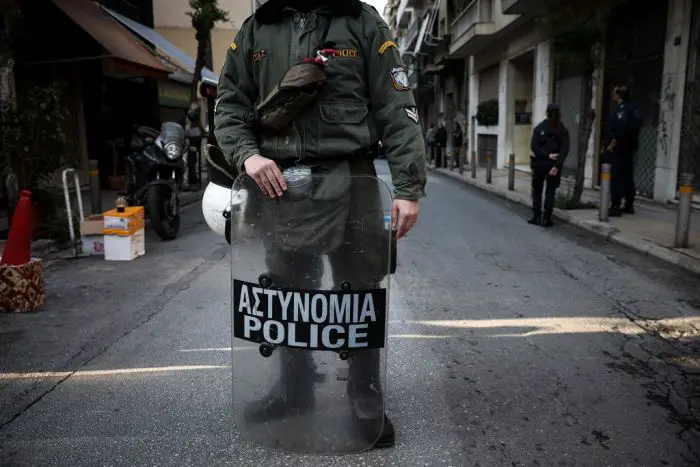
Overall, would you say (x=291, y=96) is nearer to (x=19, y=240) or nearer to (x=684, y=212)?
(x=19, y=240)

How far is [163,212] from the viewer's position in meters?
7.68

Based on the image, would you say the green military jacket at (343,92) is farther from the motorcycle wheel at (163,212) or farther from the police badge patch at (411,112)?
the motorcycle wheel at (163,212)

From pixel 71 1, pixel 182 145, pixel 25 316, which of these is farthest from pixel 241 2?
pixel 25 316

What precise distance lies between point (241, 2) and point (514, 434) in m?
29.3

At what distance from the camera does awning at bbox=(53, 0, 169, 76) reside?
10555mm

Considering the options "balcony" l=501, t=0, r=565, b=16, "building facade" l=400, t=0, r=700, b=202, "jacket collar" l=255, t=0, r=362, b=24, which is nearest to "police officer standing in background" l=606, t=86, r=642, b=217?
"building facade" l=400, t=0, r=700, b=202

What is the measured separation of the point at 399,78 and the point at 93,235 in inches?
214

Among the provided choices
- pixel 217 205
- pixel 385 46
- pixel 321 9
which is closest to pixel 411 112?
pixel 385 46

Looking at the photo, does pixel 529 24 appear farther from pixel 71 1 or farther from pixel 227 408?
pixel 227 408

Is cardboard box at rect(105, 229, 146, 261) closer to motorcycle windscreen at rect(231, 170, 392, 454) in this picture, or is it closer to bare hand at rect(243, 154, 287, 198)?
motorcycle windscreen at rect(231, 170, 392, 454)

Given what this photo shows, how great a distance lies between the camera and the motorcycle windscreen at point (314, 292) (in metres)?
2.33

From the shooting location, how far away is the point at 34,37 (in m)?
11.5

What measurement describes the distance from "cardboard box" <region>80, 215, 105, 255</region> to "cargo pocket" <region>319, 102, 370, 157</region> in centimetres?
513

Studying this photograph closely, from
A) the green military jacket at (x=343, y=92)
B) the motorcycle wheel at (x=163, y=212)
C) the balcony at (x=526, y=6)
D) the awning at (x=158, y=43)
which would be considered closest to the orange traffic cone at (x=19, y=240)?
the motorcycle wheel at (x=163, y=212)
